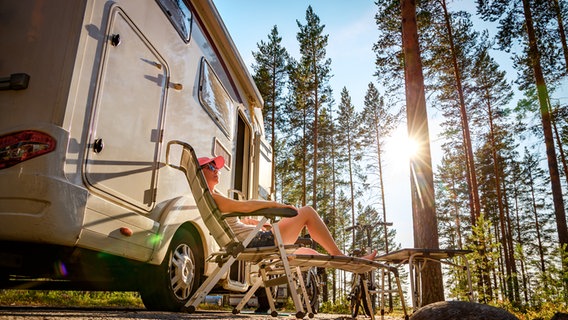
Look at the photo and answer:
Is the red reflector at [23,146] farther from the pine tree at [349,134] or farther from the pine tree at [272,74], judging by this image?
the pine tree at [349,134]

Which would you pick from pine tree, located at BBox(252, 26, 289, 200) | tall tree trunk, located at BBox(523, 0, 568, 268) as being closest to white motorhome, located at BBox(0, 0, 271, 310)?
tall tree trunk, located at BBox(523, 0, 568, 268)

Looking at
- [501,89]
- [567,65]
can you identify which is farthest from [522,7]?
[501,89]

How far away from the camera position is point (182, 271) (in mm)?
3451

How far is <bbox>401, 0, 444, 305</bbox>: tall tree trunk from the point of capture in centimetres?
588

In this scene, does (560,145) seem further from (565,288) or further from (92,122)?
(92,122)

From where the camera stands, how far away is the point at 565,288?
624cm

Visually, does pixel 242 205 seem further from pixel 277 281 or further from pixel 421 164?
pixel 421 164

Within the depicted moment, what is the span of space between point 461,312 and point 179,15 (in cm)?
338

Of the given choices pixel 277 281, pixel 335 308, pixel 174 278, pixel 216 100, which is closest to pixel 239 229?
pixel 277 281

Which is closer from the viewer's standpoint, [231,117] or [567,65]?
[231,117]

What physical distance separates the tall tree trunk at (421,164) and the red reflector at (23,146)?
208 inches

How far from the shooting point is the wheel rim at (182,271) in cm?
339

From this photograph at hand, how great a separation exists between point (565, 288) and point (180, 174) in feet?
20.7

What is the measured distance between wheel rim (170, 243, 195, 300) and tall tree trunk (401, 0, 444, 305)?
12.4ft
